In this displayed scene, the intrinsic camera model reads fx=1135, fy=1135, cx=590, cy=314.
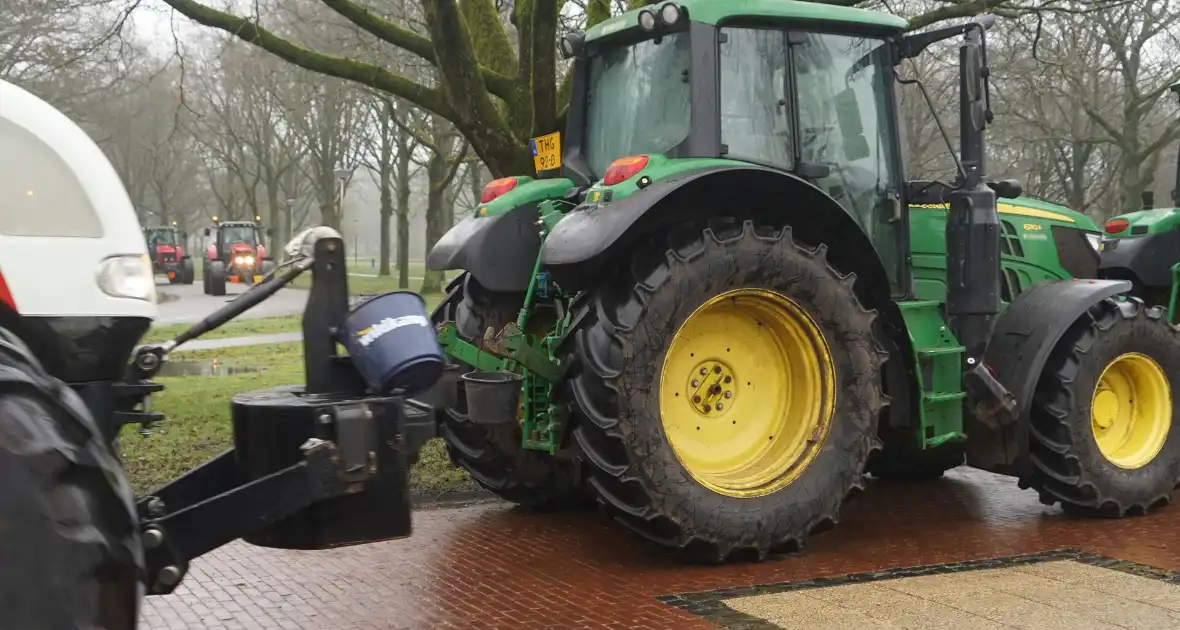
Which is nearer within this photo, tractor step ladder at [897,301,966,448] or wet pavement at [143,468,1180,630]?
wet pavement at [143,468,1180,630]

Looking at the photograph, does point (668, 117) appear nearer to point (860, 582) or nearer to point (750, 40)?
point (750, 40)

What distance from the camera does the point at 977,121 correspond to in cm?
618

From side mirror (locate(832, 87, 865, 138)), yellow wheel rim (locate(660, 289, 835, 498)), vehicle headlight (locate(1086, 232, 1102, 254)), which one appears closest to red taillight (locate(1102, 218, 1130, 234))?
vehicle headlight (locate(1086, 232, 1102, 254))

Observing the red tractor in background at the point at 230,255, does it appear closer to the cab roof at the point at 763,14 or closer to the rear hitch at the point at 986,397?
the cab roof at the point at 763,14

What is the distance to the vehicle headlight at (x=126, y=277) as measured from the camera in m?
3.30

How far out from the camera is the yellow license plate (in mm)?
7055

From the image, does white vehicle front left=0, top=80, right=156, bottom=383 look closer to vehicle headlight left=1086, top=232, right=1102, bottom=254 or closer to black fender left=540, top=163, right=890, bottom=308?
black fender left=540, top=163, right=890, bottom=308

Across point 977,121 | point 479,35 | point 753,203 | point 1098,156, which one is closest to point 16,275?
point 753,203

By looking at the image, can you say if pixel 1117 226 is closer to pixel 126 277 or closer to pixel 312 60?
pixel 312 60

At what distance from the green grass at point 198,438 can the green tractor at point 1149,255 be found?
5.74 meters

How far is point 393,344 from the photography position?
3854mm

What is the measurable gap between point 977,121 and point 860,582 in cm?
261

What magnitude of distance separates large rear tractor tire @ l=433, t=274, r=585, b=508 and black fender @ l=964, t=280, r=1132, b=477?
2.39m

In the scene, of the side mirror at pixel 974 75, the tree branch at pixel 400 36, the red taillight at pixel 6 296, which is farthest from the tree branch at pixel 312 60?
the red taillight at pixel 6 296
